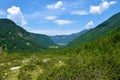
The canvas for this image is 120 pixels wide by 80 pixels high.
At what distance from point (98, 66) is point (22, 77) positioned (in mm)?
52012

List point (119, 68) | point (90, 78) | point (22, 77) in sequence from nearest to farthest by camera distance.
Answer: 1. point (90, 78)
2. point (119, 68)
3. point (22, 77)

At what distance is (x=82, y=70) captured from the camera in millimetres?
144250

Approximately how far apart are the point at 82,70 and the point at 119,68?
21322 millimetres

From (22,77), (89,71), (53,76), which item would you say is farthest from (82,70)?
(22,77)

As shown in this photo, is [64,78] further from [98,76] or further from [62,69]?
[98,76]

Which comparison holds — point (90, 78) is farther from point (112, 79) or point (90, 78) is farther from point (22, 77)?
point (22, 77)

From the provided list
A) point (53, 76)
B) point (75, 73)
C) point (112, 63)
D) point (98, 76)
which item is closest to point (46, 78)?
point (53, 76)

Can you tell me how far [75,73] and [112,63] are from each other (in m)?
26.8

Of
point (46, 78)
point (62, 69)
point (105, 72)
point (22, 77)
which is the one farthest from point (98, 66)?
point (22, 77)

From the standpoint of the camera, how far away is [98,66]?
500 ft

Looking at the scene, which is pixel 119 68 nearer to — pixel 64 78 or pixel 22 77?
pixel 64 78

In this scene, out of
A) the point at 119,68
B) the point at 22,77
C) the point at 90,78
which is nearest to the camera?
the point at 90,78

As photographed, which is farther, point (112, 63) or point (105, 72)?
point (112, 63)

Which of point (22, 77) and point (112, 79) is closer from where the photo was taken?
point (112, 79)
